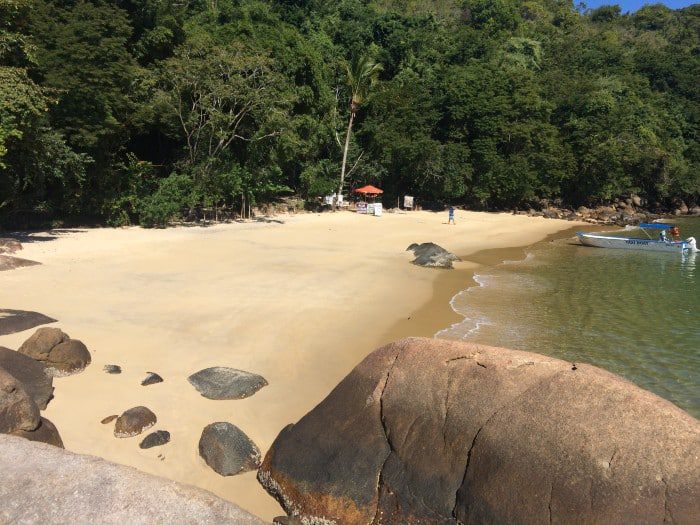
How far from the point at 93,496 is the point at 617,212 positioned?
5346 cm

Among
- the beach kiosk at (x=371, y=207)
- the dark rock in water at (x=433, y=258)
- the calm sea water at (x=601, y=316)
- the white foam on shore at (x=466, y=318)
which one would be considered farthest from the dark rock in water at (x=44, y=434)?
the beach kiosk at (x=371, y=207)

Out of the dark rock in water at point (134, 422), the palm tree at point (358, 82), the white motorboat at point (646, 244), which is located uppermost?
the palm tree at point (358, 82)

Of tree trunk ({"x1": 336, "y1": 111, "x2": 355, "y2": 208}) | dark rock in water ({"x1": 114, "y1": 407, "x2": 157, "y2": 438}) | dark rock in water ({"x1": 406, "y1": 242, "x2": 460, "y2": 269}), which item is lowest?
dark rock in water ({"x1": 114, "y1": 407, "x2": 157, "y2": 438})

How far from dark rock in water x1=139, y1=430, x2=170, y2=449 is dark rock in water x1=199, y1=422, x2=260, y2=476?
18.2 inches

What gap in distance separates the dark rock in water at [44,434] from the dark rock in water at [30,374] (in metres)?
1.14

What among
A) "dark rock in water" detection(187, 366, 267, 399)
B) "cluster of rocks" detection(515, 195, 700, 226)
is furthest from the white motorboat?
"dark rock in water" detection(187, 366, 267, 399)

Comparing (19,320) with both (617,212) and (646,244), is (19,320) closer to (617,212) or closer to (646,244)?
(646,244)

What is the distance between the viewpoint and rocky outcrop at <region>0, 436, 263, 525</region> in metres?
3.64

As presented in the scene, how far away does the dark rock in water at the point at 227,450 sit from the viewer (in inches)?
252

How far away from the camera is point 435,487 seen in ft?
16.6

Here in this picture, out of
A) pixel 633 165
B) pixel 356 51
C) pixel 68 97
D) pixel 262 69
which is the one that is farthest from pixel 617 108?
pixel 68 97

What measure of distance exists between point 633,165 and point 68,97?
46.9 m

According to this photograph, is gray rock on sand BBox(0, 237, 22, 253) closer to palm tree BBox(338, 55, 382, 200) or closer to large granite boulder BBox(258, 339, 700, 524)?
large granite boulder BBox(258, 339, 700, 524)

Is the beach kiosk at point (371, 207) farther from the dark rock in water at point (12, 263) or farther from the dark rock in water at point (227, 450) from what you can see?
the dark rock in water at point (227, 450)
